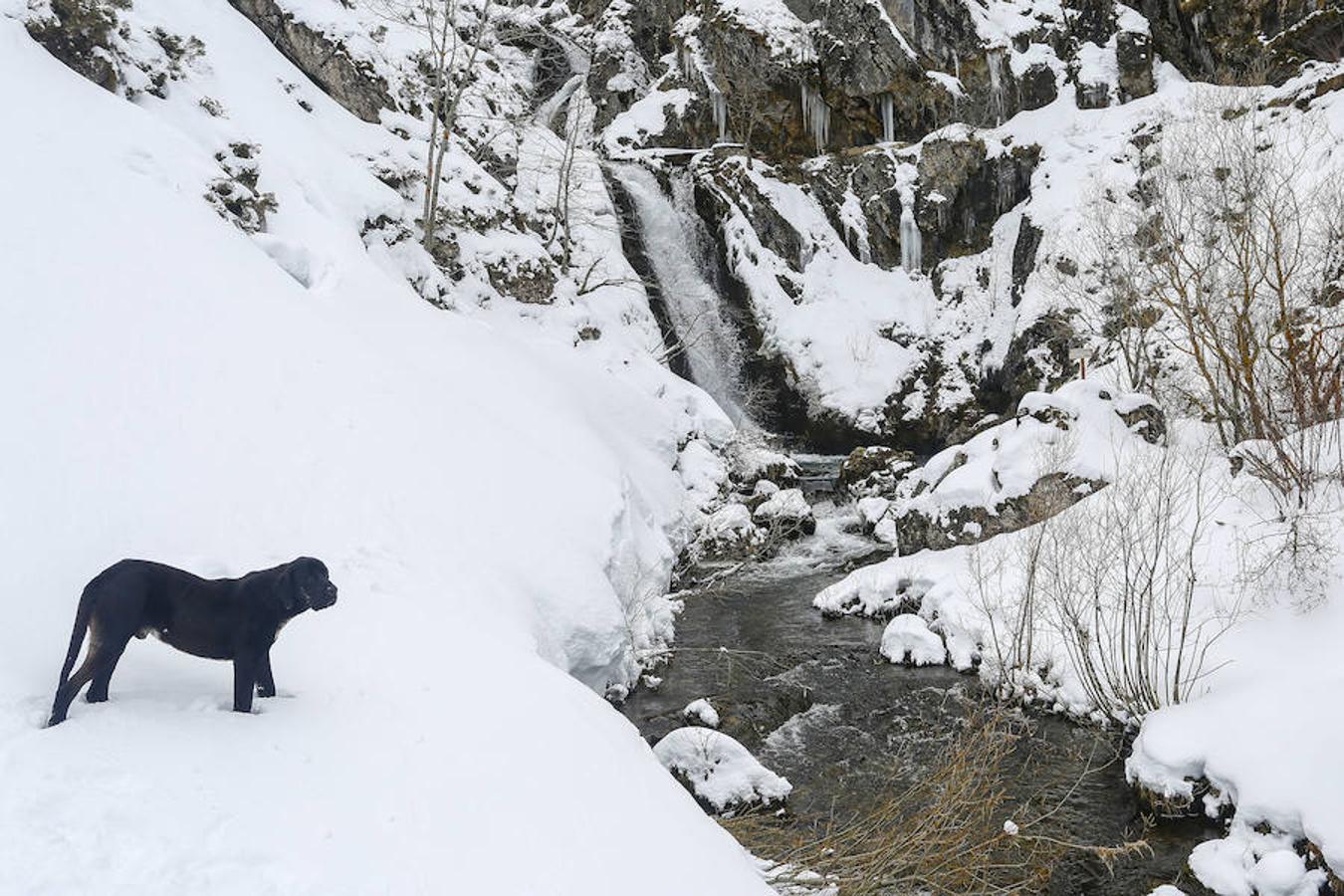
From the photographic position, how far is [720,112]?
125 ft

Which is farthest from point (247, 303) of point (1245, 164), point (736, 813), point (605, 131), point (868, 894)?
point (605, 131)

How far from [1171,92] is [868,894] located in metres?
36.4

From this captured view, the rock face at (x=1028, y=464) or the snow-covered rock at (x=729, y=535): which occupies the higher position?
the rock face at (x=1028, y=464)

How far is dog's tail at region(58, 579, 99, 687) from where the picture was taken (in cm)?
476

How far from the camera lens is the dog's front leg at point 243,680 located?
5.27 m

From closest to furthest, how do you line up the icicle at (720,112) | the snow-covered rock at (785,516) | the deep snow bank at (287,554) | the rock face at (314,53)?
1. the deep snow bank at (287,554)
2. the snow-covered rock at (785,516)
3. the rock face at (314,53)
4. the icicle at (720,112)

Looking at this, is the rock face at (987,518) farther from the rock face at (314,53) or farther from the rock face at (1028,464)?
the rock face at (314,53)

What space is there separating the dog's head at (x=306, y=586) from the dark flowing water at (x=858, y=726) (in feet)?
20.9

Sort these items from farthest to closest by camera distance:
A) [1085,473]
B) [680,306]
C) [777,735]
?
[680,306]
[1085,473]
[777,735]

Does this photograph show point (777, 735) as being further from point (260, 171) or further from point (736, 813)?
point (260, 171)

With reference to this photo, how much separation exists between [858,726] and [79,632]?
11.0 m

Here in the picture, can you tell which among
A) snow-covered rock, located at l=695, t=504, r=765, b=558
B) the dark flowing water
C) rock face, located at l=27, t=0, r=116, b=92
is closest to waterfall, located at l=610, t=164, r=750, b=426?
snow-covered rock, located at l=695, t=504, r=765, b=558

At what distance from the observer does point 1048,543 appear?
46.7ft

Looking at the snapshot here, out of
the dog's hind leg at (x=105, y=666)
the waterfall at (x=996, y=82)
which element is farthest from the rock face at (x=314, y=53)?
the waterfall at (x=996, y=82)
